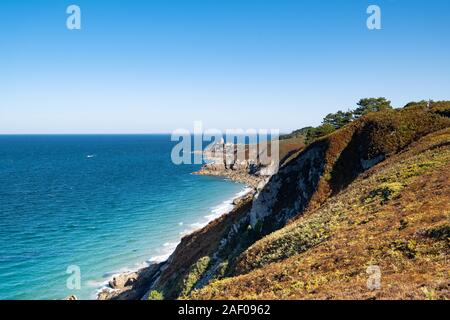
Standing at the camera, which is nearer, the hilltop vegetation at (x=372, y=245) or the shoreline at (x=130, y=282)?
the hilltop vegetation at (x=372, y=245)

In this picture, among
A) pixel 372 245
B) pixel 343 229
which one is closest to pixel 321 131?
pixel 343 229

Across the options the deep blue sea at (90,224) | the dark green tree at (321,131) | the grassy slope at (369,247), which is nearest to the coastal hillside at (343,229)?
the grassy slope at (369,247)

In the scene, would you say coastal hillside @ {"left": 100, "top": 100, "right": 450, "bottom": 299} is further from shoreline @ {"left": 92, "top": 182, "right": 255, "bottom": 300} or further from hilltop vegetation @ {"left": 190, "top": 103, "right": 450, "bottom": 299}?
shoreline @ {"left": 92, "top": 182, "right": 255, "bottom": 300}

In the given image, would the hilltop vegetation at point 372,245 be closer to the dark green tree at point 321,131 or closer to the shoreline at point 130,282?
the shoreline at point 130,282

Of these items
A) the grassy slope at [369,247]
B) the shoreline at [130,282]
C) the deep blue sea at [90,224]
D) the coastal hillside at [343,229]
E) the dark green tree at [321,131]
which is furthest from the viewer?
the dark green tree at [321,131]

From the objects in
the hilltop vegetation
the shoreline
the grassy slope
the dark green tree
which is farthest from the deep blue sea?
the grassy slope

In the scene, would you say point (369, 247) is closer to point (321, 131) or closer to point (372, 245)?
point (372, 245)
